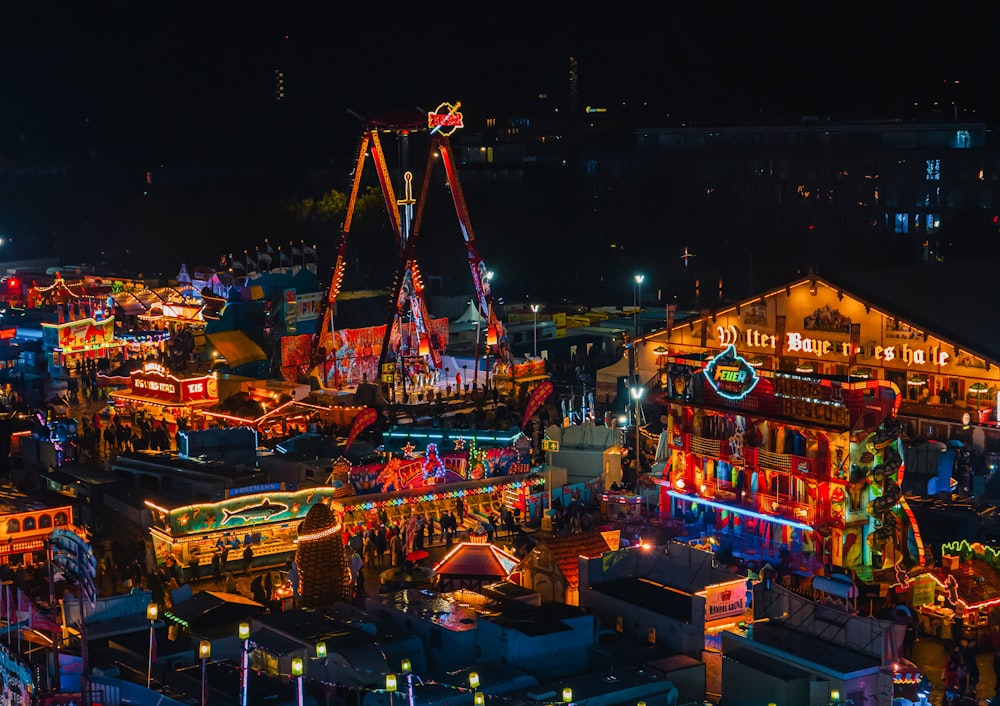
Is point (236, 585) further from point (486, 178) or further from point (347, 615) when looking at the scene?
point (486, 178)

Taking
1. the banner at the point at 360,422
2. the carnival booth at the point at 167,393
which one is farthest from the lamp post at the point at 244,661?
the carnival booth at the point at 167,393

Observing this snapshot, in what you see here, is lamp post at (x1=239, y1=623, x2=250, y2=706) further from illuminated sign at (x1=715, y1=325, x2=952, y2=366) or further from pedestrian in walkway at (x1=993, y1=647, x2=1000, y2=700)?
illuminated sign at (x1=715, y1=325, x2=952, y2=366)

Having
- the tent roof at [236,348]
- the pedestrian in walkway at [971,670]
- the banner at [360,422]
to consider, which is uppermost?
the tent roof at [236,348]

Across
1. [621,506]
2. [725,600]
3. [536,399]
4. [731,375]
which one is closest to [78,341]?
[536,399]

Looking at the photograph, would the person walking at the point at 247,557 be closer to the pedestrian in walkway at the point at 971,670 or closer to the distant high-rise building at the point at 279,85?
the pedestrian in walkway at the point at 971,670

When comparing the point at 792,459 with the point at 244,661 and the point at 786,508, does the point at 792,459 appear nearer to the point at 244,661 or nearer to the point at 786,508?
the point at 786,508

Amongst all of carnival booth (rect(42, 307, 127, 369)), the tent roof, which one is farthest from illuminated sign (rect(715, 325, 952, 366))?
carnival booth (rect(42, 307, 127, 369))
